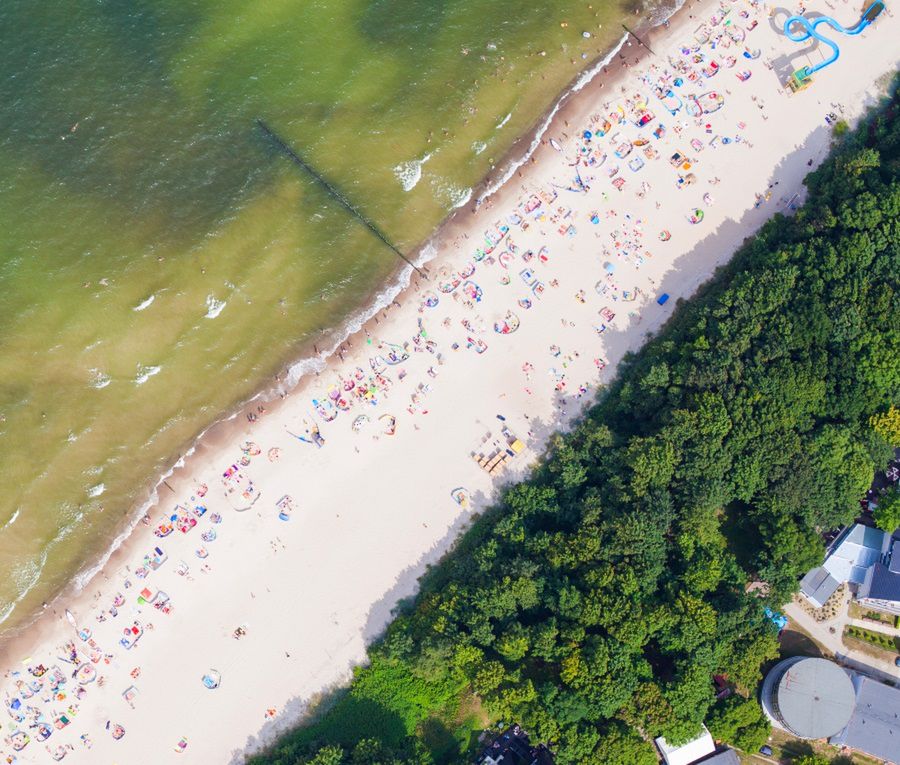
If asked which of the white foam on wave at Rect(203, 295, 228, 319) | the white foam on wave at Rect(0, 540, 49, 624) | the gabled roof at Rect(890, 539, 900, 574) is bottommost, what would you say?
the gabled roof at Rect(890, 539, 900, 574)

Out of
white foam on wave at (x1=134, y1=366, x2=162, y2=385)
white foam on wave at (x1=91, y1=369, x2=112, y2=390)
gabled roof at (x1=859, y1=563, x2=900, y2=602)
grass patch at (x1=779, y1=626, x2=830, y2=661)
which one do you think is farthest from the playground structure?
white foam on wave at (x1=91, y1=369, x2=112, y2=390)

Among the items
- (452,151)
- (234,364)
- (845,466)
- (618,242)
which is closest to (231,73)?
(452,151)

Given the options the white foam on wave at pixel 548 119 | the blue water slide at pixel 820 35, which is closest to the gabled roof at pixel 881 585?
the blue water slide at pixel 820 35

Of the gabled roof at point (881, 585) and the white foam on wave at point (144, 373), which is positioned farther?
the white foam on wave at point (144, 373)

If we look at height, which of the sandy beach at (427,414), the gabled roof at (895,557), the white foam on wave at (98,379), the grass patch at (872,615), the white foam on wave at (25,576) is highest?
the white foam on wave at (98,379)

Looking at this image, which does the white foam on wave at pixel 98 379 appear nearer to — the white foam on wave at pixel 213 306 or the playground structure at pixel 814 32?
the white foam on wave at pixel 213 306

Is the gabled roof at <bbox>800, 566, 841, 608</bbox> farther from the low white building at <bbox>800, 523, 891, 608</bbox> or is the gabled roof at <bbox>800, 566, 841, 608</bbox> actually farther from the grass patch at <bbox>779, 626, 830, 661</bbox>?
the grass patch at <bbox>779, 626, 830, 661</bbox>
